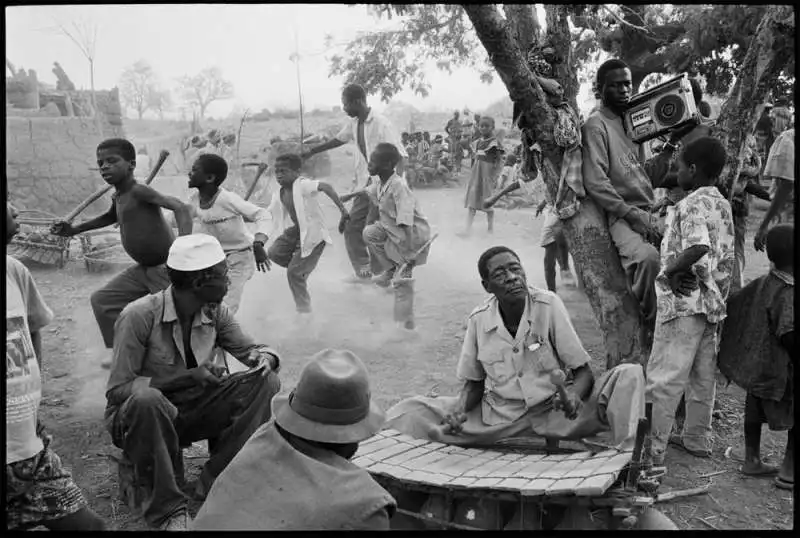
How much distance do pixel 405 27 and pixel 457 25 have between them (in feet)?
3.14

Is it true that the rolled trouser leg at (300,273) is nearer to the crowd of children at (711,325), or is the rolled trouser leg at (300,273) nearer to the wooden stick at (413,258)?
the wooden stick at (413,258)

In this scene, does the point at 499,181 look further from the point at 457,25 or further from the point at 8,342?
the point at 8,342

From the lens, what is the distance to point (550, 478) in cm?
269

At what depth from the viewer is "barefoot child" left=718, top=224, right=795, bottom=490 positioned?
354 cm

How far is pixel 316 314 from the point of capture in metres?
6.54

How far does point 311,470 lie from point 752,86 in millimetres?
4068

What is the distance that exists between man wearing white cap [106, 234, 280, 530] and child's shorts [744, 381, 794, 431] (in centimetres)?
240

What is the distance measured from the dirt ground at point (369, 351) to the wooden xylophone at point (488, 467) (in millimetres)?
759

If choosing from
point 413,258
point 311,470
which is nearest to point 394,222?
point 413,258

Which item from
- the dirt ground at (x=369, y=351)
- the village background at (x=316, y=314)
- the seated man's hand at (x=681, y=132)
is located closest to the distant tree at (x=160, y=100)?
the village background at (x=316, y=314)

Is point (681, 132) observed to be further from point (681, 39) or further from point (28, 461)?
point (681, 39)

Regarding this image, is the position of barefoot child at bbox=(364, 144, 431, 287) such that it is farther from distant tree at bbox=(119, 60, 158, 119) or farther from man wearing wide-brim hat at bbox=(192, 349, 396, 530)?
distant tree at bbox=(119, 60, 158, 119)
